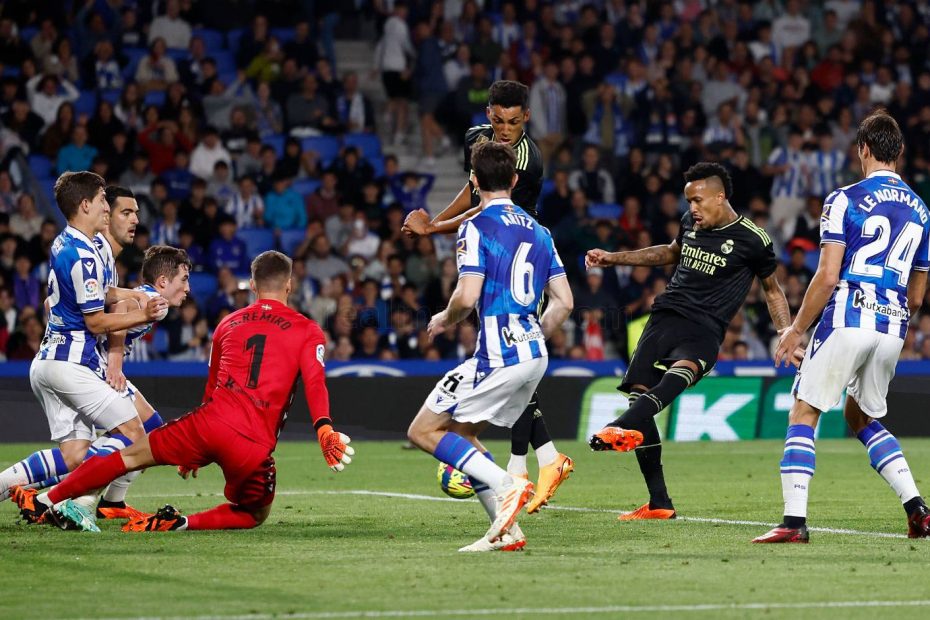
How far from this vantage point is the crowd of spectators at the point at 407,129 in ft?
64.0

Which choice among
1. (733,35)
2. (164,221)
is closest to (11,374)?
(164,221)

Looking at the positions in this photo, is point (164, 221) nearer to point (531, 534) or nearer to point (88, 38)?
point (88, 38)

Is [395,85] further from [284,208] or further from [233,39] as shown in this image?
[284,208]

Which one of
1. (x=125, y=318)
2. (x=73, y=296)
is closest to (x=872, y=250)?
(x=125, y=318)

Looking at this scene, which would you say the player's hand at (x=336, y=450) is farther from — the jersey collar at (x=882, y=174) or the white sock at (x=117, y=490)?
the jersey collar at (x=882, y=174)

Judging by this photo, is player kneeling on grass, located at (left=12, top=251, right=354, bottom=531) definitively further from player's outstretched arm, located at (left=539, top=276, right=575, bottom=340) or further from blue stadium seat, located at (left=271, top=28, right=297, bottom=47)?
blue stadium seat, located at (left=271, top=28, right=297, bottom=47)

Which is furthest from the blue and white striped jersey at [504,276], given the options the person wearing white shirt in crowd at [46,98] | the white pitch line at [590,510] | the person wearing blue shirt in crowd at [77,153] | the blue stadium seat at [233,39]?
the blue stadium seat at [233,39]

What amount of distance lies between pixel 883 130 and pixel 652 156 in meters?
15.1

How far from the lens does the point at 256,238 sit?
20.4 m

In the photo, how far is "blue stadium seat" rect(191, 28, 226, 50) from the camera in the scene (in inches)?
901

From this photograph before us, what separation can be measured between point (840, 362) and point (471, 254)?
2.06 m

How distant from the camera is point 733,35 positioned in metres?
25.4

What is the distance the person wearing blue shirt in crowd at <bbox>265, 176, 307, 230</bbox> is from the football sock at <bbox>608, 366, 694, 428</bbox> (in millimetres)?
12070

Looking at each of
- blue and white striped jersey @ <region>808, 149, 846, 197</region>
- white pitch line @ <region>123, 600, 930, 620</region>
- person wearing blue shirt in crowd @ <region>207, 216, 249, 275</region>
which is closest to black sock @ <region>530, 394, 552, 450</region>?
white pitch line @ <region>123, 600, 930, 620</region>
